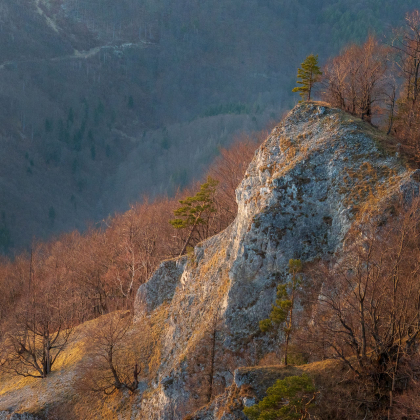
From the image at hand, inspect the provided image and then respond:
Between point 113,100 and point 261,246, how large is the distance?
165 m

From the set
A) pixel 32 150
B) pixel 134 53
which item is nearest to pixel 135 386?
pixel 32 150

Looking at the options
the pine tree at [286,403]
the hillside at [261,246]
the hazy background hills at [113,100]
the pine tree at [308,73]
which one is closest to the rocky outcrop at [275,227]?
the hillside at [261,246]

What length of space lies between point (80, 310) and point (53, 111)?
132m

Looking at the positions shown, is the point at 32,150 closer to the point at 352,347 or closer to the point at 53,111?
the point at 53,111

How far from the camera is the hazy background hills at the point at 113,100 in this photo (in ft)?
454

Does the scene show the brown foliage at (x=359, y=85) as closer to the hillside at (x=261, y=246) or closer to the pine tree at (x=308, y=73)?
the pine tree at (x=308, y=73)

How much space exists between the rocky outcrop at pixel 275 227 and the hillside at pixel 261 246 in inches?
2.3

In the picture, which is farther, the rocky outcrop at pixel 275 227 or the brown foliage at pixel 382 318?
the rocky outcrop at pixel 275 227

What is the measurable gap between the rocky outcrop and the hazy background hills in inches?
3889

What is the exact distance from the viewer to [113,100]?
178 meters

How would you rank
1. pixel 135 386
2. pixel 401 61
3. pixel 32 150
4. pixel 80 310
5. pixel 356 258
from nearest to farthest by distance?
1. pixel 356 258
2. pixel 135 386
3. pixel 401 61
4. pixel 80 310
5. pixel 32 150

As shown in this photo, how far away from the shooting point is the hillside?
24062mm

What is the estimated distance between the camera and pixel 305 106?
97.0 ft

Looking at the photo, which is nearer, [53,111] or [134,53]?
[53,111]
